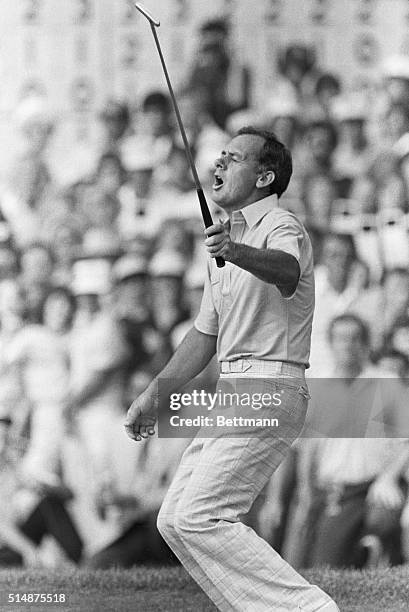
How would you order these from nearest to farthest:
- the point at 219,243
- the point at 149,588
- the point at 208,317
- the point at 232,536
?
the point at 219,243
the point at 232,536
the point at 208,317
the point at 149,588

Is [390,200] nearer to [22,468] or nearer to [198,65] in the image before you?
[198,65]

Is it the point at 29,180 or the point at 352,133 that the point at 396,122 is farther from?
the point at 29,180

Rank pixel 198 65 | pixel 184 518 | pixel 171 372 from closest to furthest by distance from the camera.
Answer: pixel 184 518
pixel 171 372
pixel 198 65

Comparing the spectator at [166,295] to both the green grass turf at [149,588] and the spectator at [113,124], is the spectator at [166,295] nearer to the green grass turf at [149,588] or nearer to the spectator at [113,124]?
the spectator at [113,124]

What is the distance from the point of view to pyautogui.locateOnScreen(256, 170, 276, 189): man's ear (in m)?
3.18

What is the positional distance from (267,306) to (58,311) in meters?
1.05

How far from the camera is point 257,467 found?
300cm

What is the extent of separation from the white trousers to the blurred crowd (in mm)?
857

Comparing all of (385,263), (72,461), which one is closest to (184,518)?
(72,461)

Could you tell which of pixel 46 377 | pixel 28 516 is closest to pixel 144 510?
pixel 28 516

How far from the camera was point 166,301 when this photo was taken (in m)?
3.88

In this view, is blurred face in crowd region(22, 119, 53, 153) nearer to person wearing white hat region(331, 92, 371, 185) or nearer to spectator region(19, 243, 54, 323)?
spectator region(19, 243, 54, 323)

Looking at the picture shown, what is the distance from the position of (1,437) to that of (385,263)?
1.34 m

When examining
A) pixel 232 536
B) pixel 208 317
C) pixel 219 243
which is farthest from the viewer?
pixel 208 317
